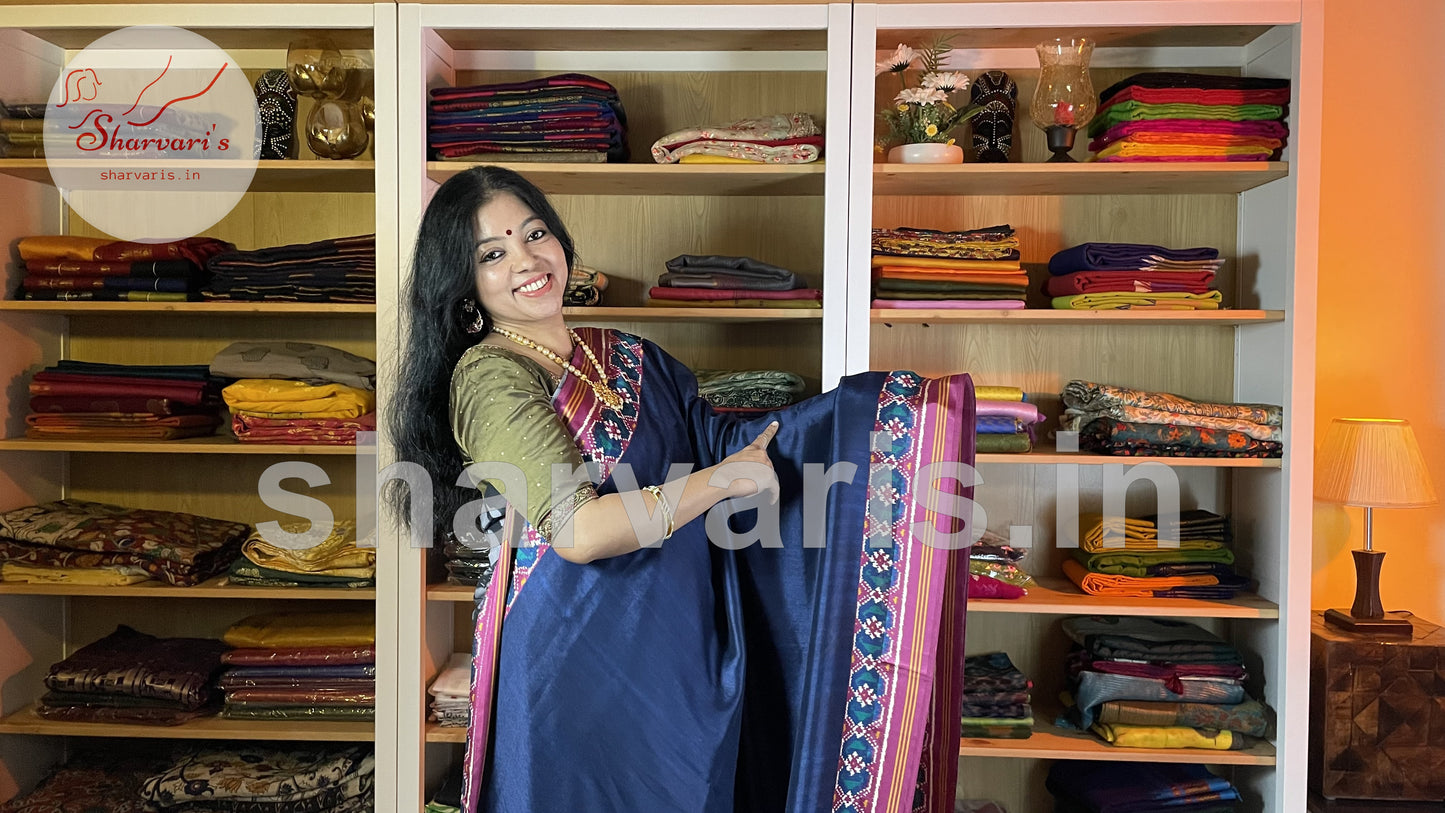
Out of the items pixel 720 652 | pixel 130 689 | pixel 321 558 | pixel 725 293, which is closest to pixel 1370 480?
pixel 725 293

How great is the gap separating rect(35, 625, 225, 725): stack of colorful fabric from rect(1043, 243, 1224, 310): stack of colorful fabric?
2.35 meters

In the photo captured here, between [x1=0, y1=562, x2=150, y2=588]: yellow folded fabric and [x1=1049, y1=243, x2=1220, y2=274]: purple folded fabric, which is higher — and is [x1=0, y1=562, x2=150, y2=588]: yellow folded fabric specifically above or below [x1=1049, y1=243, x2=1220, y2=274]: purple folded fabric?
below

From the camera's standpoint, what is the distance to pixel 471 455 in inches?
53.4

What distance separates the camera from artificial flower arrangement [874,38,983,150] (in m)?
2.44

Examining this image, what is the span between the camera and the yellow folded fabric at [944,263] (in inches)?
96.7

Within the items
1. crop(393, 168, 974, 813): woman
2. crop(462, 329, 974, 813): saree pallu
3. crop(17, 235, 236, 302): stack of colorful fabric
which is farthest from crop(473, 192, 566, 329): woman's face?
crop(17, 235, 236, 302): stack of colorful fabric

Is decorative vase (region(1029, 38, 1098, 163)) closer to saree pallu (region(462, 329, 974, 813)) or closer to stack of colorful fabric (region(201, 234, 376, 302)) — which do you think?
saree pallu (region(462, 329, 974, 813))

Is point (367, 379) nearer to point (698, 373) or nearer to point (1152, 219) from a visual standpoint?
point (698, 373)

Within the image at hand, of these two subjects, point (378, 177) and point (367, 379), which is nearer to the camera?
point (378, 177)

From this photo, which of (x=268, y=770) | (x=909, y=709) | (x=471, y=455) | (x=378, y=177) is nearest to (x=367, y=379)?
(x=378, y=177)

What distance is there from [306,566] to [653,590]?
1456mm

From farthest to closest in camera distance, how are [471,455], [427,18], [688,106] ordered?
[688,106], [427,18], [471,455]

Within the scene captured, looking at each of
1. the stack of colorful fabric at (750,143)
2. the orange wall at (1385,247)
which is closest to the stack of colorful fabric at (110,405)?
the stack of colorful fabric at (750,143)

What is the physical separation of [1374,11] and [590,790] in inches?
109
